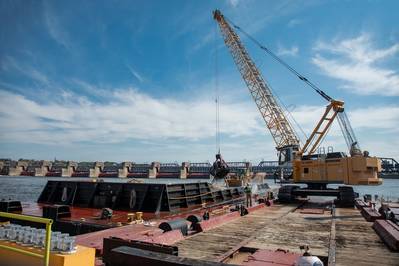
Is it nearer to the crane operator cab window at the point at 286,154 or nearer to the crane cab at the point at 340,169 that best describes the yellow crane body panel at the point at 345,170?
the crane cab at the point at 340,169

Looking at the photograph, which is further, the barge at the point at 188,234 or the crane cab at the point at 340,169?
the crane cab at the point at 340,169

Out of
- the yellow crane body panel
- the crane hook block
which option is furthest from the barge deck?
the crane hook block

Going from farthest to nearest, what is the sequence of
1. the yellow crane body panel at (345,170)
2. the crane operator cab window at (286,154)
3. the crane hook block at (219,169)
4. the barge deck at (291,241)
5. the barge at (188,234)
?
the crane operator cab window at (286,154) < the crane hook block at (219,169) < the yellow crane body panel at (345,170) < the barge deck at (291,241) < the barge at (188,234)

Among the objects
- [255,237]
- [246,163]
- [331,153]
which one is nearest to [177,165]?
[246,163]

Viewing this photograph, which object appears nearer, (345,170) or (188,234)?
(188,234)

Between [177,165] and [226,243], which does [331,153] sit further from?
[177,165]

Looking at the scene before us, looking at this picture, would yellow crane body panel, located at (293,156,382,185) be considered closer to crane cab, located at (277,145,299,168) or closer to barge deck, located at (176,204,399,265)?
barge deck, located at (176,204,399,265)

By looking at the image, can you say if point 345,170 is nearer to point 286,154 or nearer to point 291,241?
point 291,241

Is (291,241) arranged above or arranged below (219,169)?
below

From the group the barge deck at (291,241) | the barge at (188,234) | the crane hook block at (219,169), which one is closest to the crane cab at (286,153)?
the crane hook block at (219,169)

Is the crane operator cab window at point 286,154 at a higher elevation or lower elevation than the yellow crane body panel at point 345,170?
higher

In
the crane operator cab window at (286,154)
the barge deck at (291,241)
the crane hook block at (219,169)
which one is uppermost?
the crane operator cab window at (286,154)

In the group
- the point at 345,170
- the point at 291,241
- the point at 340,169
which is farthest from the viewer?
the point at 340,169

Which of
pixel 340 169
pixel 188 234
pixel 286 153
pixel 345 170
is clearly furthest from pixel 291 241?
pixel 286 153
